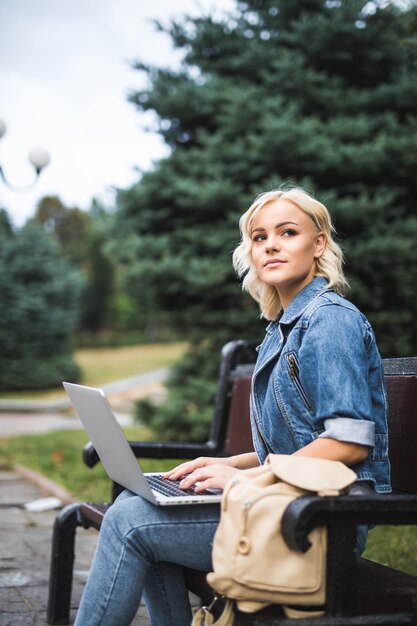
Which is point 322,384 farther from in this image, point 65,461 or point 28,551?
point 65,461

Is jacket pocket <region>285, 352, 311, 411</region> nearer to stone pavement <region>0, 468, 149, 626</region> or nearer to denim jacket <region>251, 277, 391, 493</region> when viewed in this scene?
denim jacket <region>251, 277, 391, 493</region>

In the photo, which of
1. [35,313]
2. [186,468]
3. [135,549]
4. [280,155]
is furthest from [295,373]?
[35,313]

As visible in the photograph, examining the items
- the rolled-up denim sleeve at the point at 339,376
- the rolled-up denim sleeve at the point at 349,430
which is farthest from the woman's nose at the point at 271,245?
the rolled-up denim sleeve at the point at 349,430

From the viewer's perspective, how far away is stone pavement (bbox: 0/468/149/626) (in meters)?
3.42

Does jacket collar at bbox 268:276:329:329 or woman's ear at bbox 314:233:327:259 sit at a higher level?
woman's ear at bbox 314:233:327:259

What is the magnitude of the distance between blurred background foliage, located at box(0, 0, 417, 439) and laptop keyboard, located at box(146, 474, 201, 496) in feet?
18.9

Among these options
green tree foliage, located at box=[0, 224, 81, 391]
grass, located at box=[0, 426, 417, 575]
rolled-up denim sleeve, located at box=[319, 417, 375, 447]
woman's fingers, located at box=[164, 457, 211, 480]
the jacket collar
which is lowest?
grass, located at box=[0, 426, 417, 575]

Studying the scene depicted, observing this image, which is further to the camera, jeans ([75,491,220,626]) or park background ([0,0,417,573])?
park background ([0,0,417,573])

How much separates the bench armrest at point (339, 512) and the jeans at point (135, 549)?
0.44 metres

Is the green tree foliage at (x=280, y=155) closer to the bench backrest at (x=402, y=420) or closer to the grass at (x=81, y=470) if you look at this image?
the grass at (x=81, y=470)

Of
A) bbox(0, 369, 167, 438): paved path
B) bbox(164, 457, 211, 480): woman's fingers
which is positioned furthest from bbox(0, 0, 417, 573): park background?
bbox(164, 457, 211, 480): woman's fingers

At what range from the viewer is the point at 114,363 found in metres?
30.9

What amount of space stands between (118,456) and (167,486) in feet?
0.68

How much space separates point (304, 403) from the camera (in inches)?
83.6
